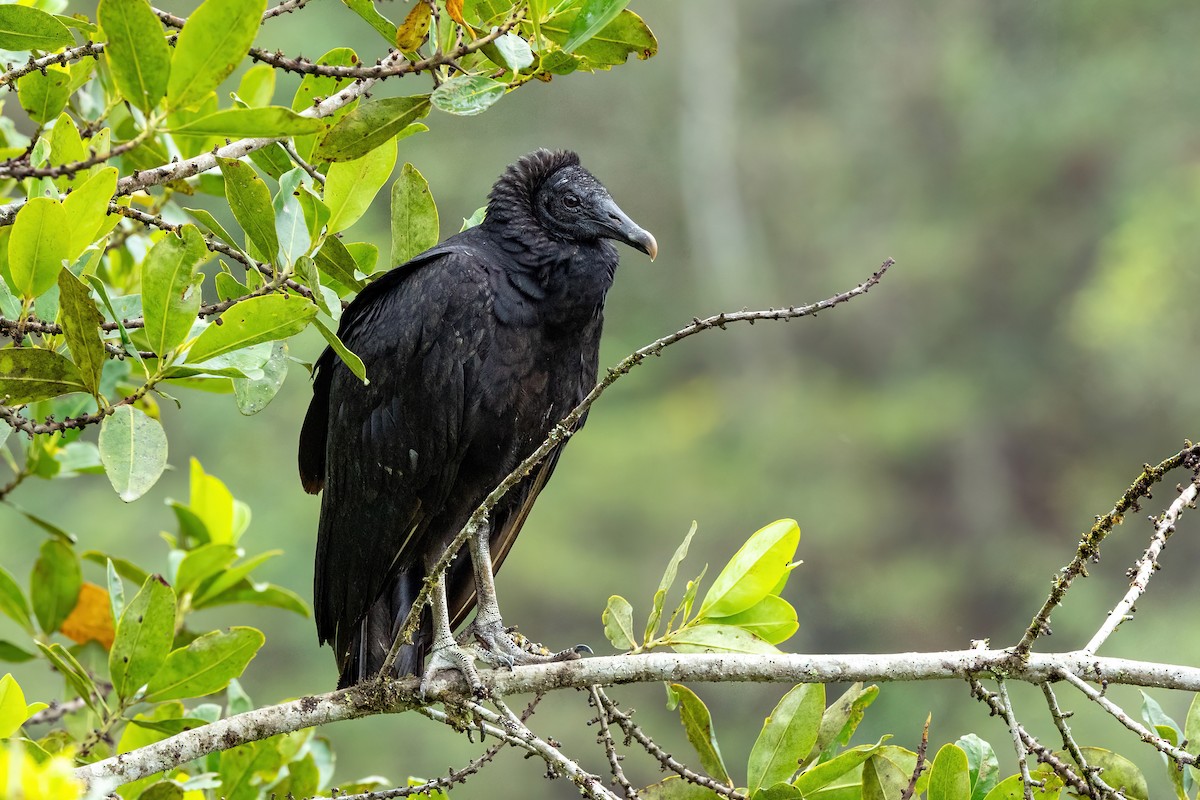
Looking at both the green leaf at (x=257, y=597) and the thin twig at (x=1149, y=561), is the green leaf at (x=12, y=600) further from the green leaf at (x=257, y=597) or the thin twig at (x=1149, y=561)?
the thin twig at (x=1149, y=561)

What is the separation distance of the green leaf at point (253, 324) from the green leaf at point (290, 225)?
242mm

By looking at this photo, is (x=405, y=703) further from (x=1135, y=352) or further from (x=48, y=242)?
(x=1135, y=352)

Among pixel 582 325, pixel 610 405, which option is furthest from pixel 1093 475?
pixel 582 325

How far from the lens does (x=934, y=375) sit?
1427 centimetres

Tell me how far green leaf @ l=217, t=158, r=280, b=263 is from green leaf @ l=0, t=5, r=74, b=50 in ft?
0.88

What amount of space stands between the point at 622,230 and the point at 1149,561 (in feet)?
4.83

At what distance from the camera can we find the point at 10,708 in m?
1.65

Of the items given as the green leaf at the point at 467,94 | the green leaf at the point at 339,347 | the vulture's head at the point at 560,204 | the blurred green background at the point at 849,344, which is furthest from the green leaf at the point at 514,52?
the blurred green background at the point at 849,344

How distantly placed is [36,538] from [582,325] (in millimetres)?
8453

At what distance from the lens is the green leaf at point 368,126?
5.54 ft

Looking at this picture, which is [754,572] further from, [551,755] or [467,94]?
[467,94]

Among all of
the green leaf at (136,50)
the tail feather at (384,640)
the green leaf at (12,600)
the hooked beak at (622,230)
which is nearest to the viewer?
the green leaf at (136,50)

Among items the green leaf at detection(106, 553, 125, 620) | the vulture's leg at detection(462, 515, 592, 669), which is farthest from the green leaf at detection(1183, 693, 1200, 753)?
the green leaf at detection(106, 553, 125, 620)

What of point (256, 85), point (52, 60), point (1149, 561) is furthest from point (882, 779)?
point (256, 85)
